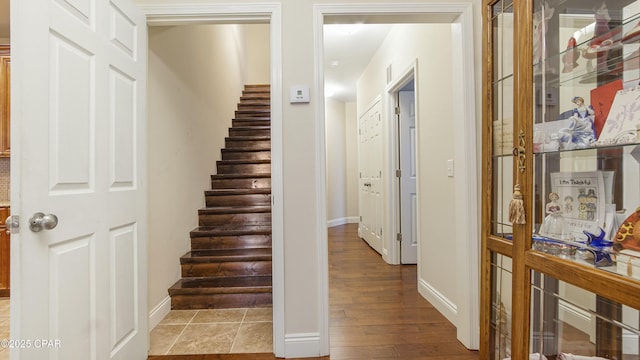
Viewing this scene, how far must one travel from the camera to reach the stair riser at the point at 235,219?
3152 millimetres

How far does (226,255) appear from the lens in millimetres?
2742

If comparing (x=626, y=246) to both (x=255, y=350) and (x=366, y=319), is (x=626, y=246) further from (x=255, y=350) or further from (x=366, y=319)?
(x=255, y=350)

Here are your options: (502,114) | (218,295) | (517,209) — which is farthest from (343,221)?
(517,209)

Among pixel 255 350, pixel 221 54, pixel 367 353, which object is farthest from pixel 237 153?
pixel 367 353

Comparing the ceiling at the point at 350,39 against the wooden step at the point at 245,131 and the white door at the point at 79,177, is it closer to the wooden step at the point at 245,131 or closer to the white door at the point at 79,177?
the white door at the point at 79,177

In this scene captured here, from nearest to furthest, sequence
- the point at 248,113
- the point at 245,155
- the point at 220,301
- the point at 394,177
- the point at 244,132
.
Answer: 1. the point at 220,301
2. the point at 394,177
3. the point at 245,155
4. the point at 244,132
5. the point at 248,113

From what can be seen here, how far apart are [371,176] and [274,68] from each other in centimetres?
289

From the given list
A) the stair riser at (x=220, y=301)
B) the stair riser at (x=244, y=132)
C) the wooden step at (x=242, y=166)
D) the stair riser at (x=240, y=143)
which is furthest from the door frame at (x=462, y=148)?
the stair riser at (x=244, y=132)

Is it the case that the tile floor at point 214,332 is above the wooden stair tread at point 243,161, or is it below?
below

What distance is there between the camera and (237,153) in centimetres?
422

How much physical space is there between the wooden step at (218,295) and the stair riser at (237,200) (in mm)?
1055

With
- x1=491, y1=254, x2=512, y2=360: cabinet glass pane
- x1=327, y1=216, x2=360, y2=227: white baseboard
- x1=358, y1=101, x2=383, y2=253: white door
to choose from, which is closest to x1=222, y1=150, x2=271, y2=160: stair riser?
x1=358, y1=101, x2=383, y2=253: white door

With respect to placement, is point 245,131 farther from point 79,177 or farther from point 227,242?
point 79,177

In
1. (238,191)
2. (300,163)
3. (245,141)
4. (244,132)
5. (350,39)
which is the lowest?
(238,191)
